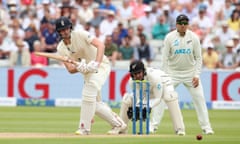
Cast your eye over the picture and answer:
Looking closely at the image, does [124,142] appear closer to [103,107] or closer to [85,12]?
[103,107]

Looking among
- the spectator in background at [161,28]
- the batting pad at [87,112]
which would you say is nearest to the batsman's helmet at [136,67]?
the batting pad at [87,112]

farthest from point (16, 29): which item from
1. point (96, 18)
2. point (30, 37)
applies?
point (96, 18)

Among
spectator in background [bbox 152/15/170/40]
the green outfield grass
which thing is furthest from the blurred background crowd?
the green outfield grass

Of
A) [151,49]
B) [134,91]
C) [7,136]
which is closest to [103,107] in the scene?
[134,91]

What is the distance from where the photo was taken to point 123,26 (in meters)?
20.7

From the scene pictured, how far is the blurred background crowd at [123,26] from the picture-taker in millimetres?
19531

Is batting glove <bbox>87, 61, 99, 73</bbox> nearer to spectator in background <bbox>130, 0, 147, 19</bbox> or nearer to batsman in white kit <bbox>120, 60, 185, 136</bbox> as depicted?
batsman in white kit <bbox>120, 60, 185, 136</bbox>

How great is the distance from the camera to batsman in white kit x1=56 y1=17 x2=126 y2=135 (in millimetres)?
10969

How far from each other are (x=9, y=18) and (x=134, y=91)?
10.9 meters

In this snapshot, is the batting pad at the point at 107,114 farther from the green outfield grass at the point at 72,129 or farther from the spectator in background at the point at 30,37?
the spectator in background at the point at 30,37

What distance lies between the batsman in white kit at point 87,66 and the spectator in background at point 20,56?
822cm

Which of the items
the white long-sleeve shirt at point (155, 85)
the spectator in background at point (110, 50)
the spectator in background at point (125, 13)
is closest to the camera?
the white long-sleeve shirt at point (155, 85)

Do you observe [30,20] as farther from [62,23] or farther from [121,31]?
[62,23]

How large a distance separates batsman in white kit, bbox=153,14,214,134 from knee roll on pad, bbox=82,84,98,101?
166 centimetres
